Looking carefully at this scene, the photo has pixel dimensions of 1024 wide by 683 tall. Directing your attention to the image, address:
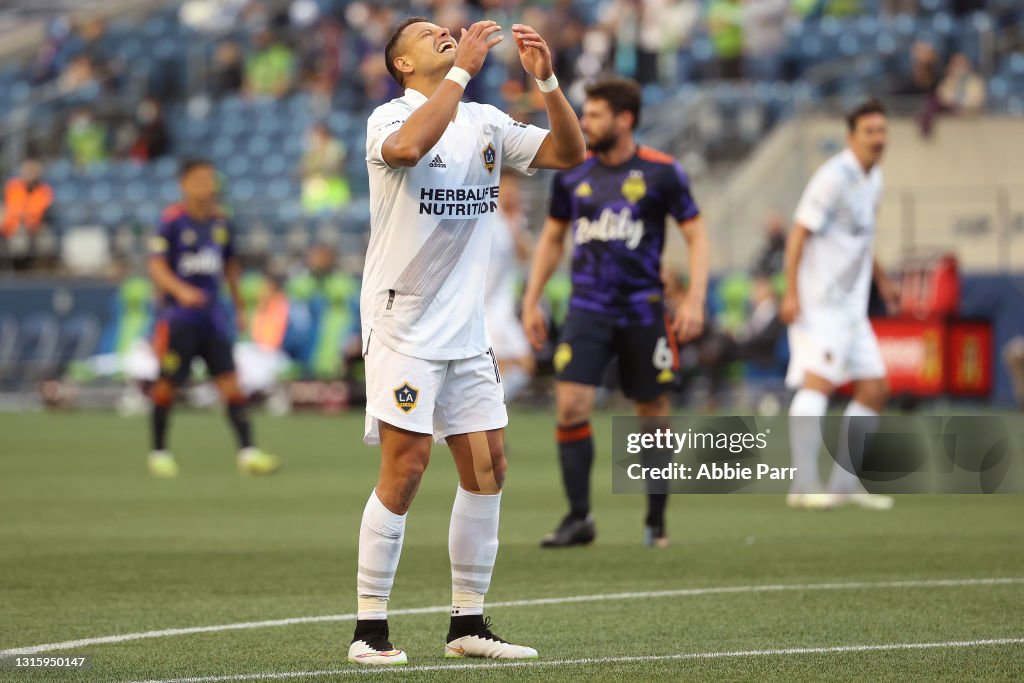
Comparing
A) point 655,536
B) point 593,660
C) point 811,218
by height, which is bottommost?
point 655,536

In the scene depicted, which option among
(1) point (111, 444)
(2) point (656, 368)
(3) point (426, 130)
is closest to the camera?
(3) point (426, 130)

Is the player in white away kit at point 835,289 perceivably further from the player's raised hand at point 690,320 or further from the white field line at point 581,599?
the white field line at point 581,599

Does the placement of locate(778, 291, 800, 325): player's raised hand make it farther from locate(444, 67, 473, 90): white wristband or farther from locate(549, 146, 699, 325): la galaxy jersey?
locate(444, 67, 473, 90): white wristband

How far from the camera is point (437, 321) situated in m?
5.94

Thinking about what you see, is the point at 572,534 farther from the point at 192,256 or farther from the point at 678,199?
the point at 192,256

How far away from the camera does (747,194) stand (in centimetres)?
2322

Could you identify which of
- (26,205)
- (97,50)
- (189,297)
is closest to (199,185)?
(189,297)

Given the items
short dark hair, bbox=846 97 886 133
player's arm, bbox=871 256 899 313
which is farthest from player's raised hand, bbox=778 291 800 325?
short dark hair, bbox=846 97 886 133

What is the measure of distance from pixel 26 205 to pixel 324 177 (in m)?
4.62

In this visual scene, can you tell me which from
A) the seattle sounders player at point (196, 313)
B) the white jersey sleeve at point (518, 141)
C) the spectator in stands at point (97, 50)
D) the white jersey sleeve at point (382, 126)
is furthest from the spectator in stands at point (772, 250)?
the white jersey sleeve at point (382, 126)

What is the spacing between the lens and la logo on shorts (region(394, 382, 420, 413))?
5855 millimetres

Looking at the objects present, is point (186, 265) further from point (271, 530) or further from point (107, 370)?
point (107, 370)

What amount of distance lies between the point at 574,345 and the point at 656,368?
1.42 feet

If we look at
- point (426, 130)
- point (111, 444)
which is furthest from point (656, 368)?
point (111, 444)
